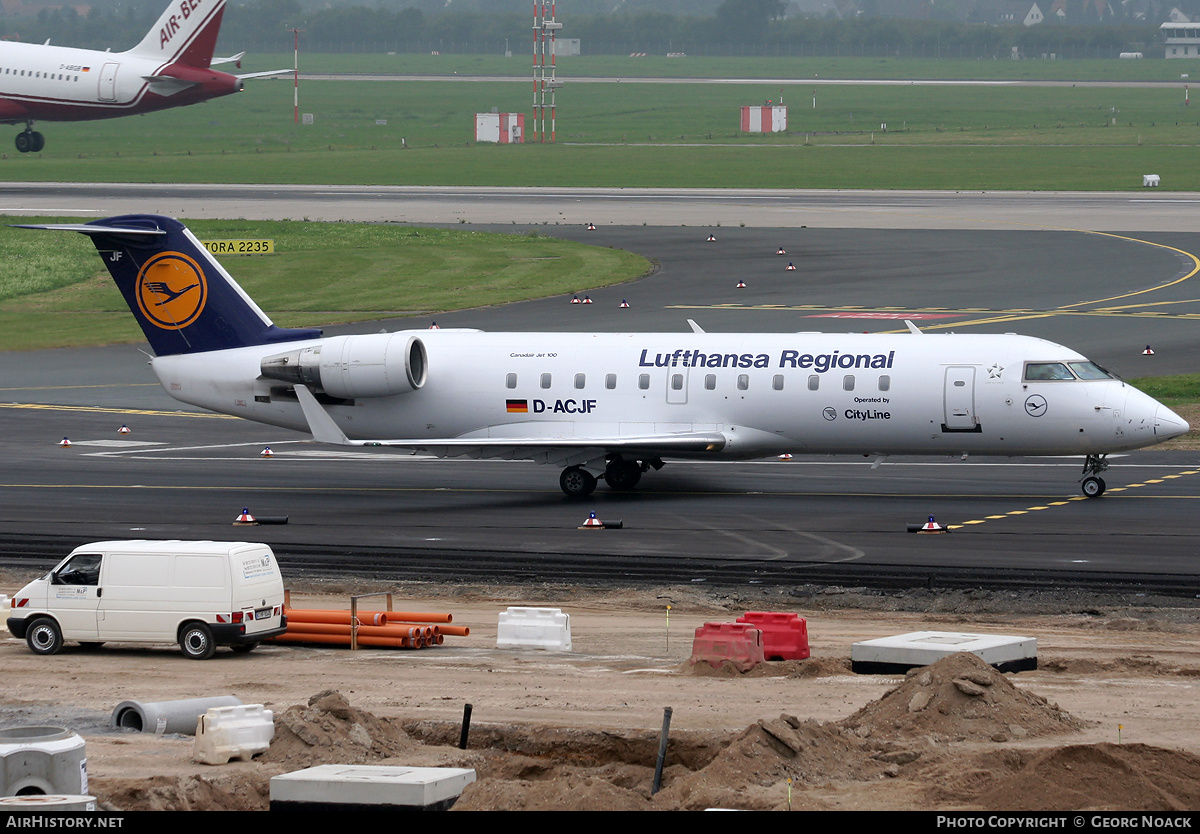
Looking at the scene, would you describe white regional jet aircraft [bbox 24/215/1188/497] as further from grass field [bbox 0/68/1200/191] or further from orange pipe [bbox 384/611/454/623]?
grass field [bbox 0/68/1200/191]

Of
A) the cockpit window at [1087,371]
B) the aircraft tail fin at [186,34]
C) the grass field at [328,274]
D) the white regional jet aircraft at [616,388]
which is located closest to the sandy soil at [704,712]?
the white regional jet aircraft at [616,388]

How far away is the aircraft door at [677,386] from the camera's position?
123 ft

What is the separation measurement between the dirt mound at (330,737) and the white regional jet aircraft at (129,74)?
90.0 metres

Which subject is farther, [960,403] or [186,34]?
[186,34]

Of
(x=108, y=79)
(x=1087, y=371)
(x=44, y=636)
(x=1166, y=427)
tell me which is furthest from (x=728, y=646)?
(x=108, y=79)

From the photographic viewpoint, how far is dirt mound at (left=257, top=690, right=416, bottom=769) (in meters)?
18.2

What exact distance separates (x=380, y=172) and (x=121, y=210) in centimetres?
3659

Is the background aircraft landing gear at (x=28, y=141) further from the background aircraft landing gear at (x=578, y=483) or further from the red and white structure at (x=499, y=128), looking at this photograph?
the background aircraft landing gear at (x=578, y=483)

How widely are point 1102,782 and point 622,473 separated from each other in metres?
23.2

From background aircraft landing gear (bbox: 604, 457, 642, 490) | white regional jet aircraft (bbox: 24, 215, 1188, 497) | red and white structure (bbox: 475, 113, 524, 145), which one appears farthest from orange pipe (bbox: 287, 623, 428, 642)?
red and white structure (bbox: 475, 113, 524, 145)

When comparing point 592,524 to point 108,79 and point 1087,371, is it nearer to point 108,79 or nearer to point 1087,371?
point 1087,371

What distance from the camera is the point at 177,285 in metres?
39.5
